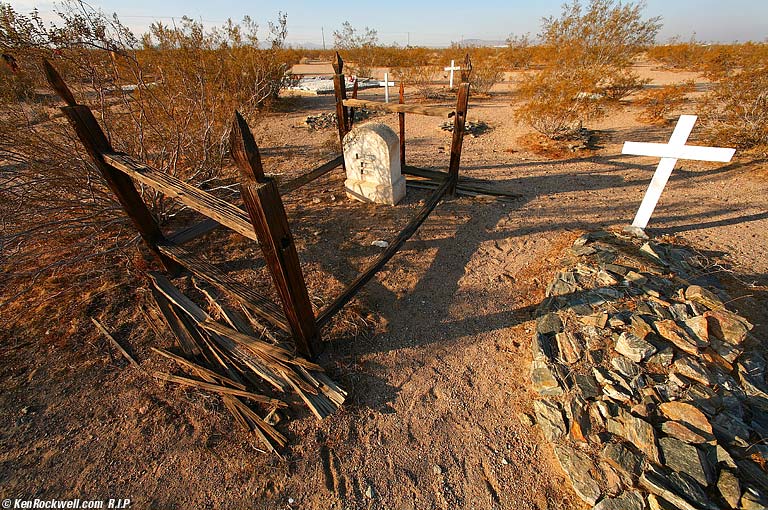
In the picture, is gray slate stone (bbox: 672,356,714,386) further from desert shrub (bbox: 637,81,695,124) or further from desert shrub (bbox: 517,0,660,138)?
desert shrub (bbox: 637,81,695,124)

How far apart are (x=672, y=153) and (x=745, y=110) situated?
4238 millimetres

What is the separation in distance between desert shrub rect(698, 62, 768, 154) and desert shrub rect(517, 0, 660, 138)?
6.42 ft

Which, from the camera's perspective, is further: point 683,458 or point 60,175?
point 60,175

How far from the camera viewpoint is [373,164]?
4.43m

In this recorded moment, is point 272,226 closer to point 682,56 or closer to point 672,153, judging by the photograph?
point 672,153

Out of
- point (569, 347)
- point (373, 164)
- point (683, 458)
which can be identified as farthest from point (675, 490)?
point (373, 164)

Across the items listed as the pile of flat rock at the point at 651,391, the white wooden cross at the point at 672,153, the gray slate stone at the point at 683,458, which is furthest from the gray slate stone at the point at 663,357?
the white wooden cross at the point at 672,153

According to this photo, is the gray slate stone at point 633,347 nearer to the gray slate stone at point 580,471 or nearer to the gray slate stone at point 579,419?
the gray slate stone at point 579,419

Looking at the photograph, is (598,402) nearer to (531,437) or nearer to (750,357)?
(531,437)

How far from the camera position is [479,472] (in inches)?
73.7

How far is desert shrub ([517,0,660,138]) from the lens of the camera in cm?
639

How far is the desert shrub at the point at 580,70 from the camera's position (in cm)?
639

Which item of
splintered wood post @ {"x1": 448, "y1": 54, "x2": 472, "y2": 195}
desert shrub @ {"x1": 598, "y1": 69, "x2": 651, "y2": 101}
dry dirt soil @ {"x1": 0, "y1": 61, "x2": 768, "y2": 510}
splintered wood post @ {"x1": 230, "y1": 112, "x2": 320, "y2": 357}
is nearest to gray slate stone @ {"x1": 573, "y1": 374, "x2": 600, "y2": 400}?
dry dirt soil @ {"x1": 0, "y1": 61, "x2": 768, "y2": 510}

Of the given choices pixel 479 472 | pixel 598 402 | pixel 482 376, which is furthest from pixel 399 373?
pixel 598 402
